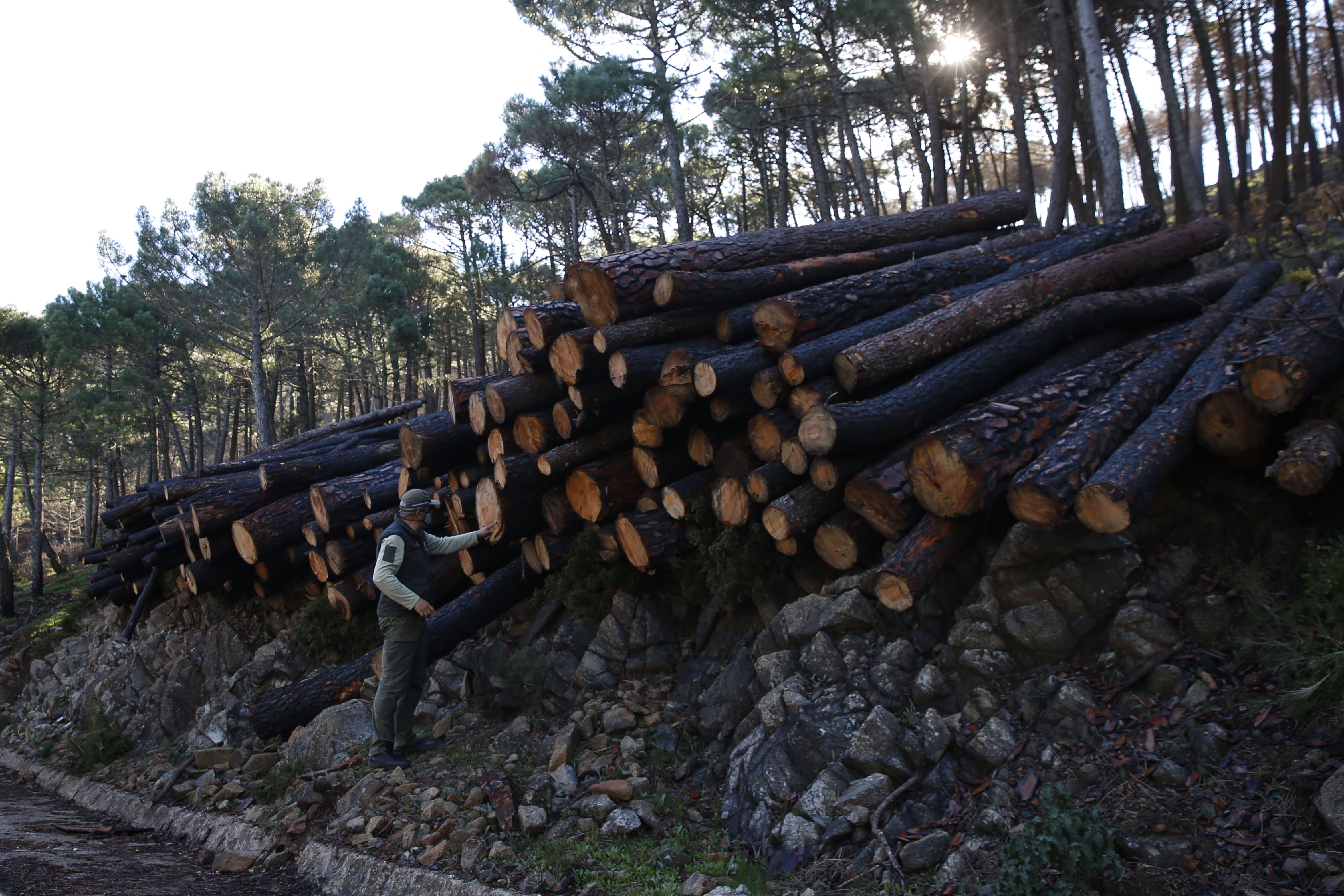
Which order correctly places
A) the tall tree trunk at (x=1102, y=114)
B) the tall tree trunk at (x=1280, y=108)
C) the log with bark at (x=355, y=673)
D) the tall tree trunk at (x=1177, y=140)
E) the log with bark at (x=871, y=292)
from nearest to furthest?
the log with bark at (x=871, y=292), the log with bark at (x=355, y=673), the tall tree trunk at (x=1102, y=114), the tall tree trunk at (x=1280, y=108), the tall tree trunk at (x=1177, y=140)

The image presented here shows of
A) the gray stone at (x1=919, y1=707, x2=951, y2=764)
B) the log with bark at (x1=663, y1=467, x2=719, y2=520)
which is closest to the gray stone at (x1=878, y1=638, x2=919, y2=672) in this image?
the gray stone at (x1=919, y1=707, x2=951, y2=764)

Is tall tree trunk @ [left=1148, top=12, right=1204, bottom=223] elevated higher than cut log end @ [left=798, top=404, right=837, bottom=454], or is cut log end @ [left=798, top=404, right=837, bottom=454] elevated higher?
tall tree trunk @ [left=1148, top=12, right=1204, bottom=223]

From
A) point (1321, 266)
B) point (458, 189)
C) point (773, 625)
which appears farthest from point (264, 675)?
point (458, 189)

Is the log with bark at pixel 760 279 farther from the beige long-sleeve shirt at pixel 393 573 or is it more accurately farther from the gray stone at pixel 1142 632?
the gray stone at pixel 1142 632

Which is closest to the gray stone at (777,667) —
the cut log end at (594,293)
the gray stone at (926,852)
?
the gray stone at (926,852)

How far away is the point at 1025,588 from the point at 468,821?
11.0 ft

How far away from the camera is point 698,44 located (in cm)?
1777

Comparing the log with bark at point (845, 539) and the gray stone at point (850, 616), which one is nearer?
the gray stone at point (850, 616)

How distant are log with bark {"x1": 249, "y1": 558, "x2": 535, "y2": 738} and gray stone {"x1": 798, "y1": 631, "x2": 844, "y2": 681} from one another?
2.99m

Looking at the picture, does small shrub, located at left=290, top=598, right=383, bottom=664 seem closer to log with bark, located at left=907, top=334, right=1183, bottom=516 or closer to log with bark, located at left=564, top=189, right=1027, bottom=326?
log with bark, located at left=564, top=189, right=1027, bottom=326

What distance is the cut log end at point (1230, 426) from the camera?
12.8 feet

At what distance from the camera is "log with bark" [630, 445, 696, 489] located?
223 inches

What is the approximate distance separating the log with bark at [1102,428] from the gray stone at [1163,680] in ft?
2.61

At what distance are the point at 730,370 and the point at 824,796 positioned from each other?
2.77 m
